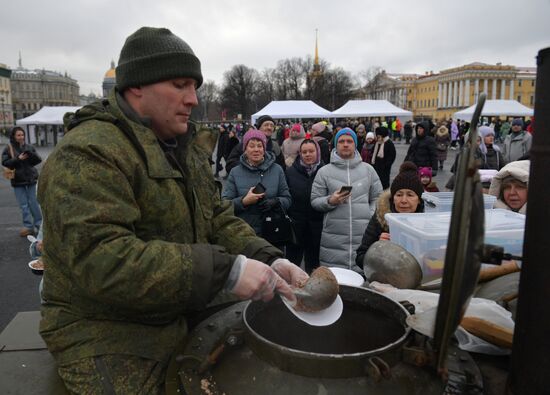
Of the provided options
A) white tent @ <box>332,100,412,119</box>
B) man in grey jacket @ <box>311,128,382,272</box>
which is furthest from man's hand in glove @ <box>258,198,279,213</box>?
white tent @ <box>332,100,412,119</box>

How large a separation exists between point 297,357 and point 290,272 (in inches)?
20.1

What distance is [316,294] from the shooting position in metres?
1.83

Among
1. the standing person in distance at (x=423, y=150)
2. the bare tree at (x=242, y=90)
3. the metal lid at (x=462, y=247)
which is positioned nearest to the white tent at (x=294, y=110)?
the standing person in distance at (x=423, y=150)

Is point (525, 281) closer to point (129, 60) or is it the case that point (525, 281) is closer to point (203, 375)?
point (203, 375)

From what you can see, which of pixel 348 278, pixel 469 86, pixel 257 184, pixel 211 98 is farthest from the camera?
pixel 469 86

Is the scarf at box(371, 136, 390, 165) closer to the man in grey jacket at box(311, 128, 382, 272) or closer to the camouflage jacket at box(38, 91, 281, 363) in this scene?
the man in grey jacket at box(311, 128, 382, 272)

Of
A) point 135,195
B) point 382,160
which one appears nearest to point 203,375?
point 135,195

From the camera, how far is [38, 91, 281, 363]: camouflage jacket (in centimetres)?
155

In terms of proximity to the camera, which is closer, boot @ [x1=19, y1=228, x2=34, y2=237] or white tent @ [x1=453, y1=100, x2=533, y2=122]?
boot @ [x1=19, y1=228, x2=34, y2=237]

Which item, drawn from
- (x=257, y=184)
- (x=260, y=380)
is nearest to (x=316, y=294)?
(x=260, y=380)

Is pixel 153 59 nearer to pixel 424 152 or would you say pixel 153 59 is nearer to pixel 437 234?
pixel 437 234

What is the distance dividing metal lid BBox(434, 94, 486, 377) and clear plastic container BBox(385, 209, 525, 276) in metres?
1.32

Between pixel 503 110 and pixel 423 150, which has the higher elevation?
pixel 503 110

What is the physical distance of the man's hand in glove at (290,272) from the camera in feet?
6.69
